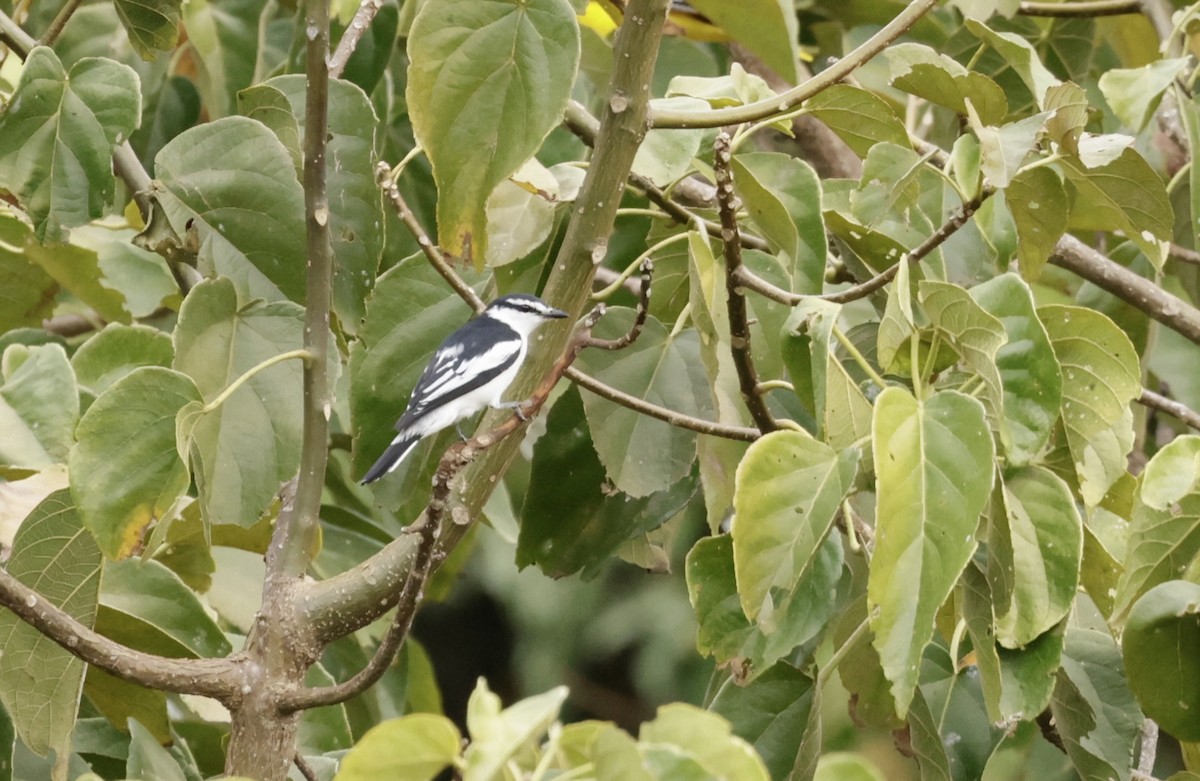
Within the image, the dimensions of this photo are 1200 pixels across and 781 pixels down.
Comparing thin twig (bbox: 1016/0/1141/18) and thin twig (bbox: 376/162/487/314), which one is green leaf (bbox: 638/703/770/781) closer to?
thin twig (bbox: 376/162/487/314)

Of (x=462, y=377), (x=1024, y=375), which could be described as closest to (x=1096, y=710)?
(x=1024, y=375)

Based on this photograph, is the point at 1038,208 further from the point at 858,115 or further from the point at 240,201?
the point at 240,201

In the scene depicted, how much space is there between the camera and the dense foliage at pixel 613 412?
771 mm

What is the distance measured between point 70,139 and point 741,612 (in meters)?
0.65

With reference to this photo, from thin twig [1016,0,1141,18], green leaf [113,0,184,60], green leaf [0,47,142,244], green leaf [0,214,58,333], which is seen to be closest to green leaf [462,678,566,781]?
green leaf [0,47,142,244]

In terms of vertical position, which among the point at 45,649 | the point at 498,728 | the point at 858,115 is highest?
the point at 858,115

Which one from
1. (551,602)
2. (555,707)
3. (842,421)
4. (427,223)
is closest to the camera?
(555,707)

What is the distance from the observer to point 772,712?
1.04m

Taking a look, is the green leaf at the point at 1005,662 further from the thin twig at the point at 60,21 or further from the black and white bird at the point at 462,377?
the thin twig at the point at 60,21

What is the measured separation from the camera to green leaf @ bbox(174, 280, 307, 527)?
988 millimetres

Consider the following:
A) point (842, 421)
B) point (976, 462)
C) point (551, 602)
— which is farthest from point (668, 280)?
point (551, 602)

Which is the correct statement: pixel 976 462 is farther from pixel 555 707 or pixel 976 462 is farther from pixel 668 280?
pixel 668 280

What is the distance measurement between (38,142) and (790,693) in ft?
2.47

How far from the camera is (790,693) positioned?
105cm
